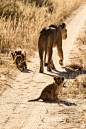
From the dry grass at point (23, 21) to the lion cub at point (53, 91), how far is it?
15.0 ft

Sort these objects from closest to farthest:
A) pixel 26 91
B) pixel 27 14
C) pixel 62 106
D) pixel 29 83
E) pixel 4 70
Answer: pixel 62 106 → pixel 26 91 → pixel 29 83 → pixel 4 70 → pixel 27 14

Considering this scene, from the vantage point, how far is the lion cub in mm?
6273

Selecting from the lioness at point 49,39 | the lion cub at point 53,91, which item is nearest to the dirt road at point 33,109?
the lion cub at point 53,91

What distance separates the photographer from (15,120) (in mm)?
5516

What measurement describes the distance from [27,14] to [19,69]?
6867 millimetres

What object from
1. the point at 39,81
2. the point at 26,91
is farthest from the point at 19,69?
the point at 26,91

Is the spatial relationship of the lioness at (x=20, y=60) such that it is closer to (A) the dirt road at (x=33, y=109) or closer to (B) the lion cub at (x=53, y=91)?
(A) the dirt road at (x=33, y=109)

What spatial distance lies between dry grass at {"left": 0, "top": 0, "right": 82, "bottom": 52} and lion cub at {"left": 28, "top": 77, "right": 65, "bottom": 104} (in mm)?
4585

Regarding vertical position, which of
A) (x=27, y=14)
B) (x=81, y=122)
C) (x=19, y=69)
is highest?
(x=27, y=14)

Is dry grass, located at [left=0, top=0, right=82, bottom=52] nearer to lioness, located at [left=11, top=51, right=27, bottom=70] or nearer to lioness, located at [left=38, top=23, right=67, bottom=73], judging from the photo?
lioness, located at [left=11, top=51, right=27, bottom=70]

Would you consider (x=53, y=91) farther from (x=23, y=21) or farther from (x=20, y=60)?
(x=23, y=21)

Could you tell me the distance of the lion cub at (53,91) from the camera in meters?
6.27

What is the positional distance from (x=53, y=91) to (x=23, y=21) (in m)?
8.66

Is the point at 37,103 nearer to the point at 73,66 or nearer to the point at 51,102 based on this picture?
the point at 51,102
